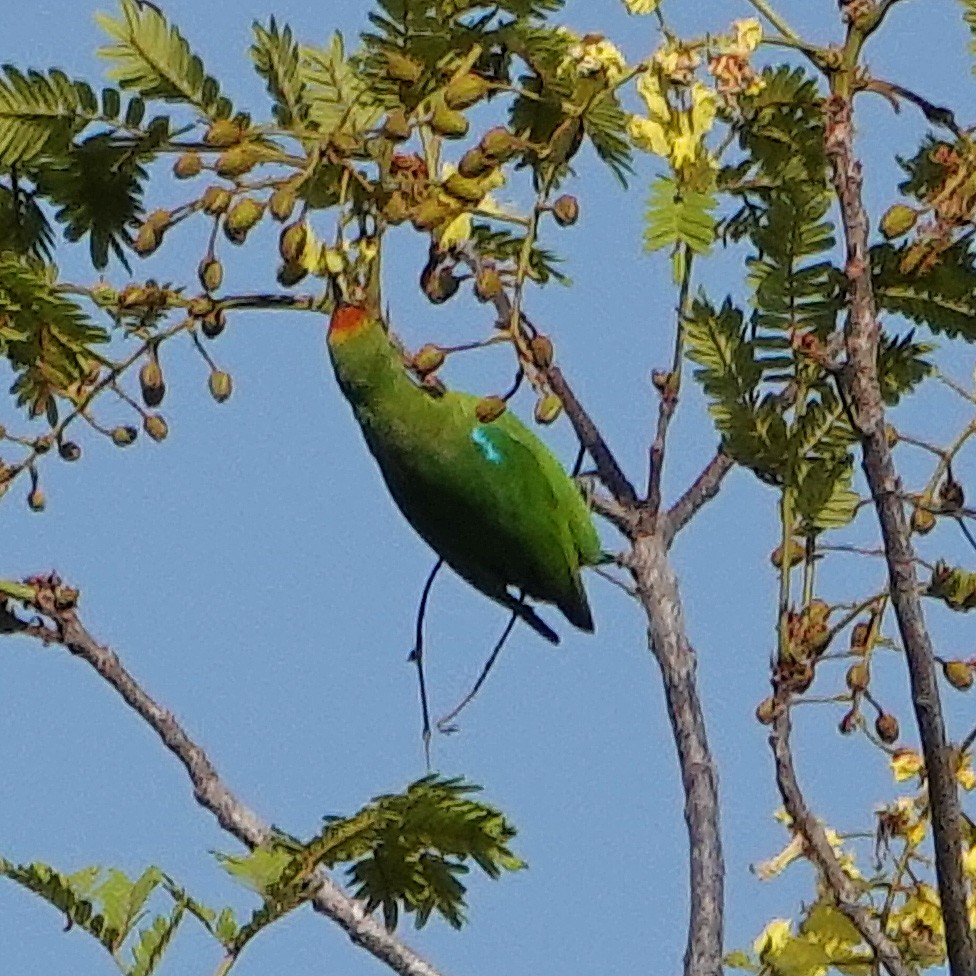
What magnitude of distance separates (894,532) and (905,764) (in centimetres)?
65

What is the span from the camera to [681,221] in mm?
2252

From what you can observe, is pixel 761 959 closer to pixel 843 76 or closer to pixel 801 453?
pixel 801 453

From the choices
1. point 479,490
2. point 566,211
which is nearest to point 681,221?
point 566,211

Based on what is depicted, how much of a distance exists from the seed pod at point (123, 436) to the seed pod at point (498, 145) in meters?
0.57

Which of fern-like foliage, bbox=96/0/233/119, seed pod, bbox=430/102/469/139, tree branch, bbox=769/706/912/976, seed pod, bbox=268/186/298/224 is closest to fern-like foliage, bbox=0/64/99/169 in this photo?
fern-like foliage, bbox=96/0/233/119

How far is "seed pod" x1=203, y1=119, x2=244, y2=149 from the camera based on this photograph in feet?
7.38

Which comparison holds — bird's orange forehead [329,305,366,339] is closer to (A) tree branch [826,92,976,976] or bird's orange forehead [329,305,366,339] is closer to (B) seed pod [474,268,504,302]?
(B) seed pod [474,268,504,302]

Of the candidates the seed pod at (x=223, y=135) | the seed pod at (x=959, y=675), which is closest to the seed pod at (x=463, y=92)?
the seed pod at (x=223, y=135)

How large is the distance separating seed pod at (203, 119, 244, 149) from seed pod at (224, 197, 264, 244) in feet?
0.20

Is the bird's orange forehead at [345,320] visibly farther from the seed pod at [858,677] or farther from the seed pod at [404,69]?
the seed pod at [858,677]

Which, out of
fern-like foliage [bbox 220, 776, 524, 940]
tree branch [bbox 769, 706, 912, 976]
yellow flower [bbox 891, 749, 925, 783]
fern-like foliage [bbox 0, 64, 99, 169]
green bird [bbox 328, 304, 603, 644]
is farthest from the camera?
green bird [bbox 328, 304, 603, 644]

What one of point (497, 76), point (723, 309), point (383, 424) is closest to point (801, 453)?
point (723, 309)

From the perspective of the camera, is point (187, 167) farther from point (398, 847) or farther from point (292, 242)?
point (398, 847)

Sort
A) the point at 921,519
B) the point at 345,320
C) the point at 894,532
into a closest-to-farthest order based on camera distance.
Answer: the point at 894,532
the point at 921,519
the point at 345,320
